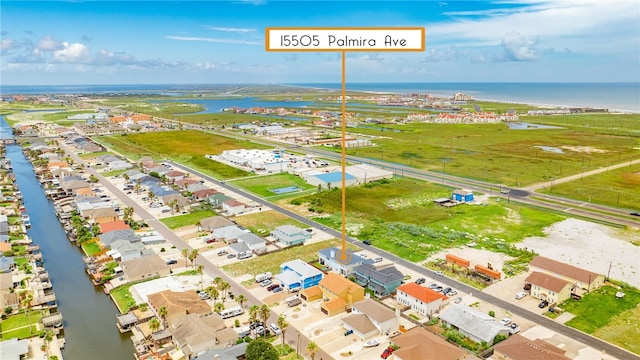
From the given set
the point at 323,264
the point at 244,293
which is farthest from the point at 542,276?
the point at 244,293

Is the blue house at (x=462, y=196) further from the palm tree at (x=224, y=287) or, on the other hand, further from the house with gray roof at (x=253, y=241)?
the palm tree at (x=224, y=287)

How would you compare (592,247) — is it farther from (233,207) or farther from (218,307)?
(233,207)

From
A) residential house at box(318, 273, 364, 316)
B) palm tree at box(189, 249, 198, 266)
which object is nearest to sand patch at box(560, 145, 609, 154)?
residential house at box(318, 273, 364, 316)

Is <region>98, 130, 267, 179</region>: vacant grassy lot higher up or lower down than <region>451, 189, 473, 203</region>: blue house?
higher up

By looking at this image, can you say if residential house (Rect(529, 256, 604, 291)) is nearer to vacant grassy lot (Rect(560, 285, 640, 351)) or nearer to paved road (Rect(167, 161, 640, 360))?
vacant grassy lot (Rect(560, 285, 640, 351))

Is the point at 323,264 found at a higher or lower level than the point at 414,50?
lower

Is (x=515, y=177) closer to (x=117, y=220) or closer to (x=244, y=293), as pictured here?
(x=244, y=293)
